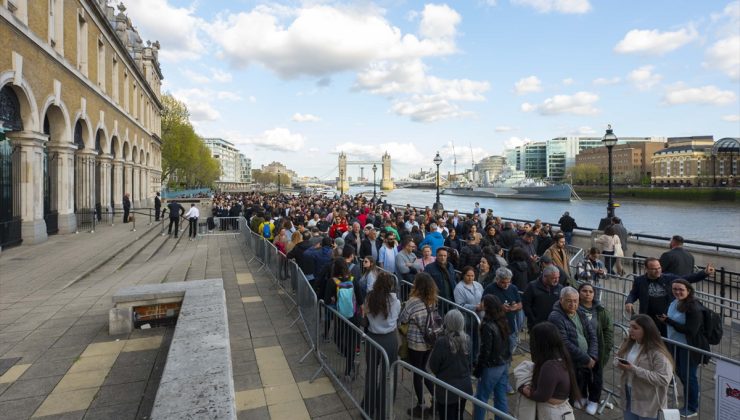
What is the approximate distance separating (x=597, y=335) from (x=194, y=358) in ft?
13.8

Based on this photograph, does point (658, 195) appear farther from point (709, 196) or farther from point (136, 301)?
point (136, 301)

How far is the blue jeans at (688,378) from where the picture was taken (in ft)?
14.9

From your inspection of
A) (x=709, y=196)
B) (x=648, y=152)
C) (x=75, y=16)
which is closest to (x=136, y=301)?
(x=75, y=16)

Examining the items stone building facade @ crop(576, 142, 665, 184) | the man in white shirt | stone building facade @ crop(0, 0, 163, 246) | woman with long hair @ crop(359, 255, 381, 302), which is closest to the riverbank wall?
stone building facade @ crop(576, 142, 665, 184)

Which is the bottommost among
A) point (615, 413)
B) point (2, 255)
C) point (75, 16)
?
point (615, 413)

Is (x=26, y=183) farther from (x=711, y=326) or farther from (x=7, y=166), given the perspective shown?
(x=711, y=326)

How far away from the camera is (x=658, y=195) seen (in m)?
81.4

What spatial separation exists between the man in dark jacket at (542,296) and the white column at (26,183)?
16.9m

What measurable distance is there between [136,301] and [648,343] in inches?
260

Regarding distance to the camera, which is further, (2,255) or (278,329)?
(2,255)

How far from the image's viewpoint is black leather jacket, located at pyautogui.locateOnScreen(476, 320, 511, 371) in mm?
4160

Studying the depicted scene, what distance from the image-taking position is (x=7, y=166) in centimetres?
1450

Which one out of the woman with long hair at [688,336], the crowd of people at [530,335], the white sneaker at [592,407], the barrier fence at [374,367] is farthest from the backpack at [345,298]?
the woman with long hair at [688,336]

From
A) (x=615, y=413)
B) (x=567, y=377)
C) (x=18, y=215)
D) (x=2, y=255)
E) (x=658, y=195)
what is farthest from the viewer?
(x=658, y=195)
